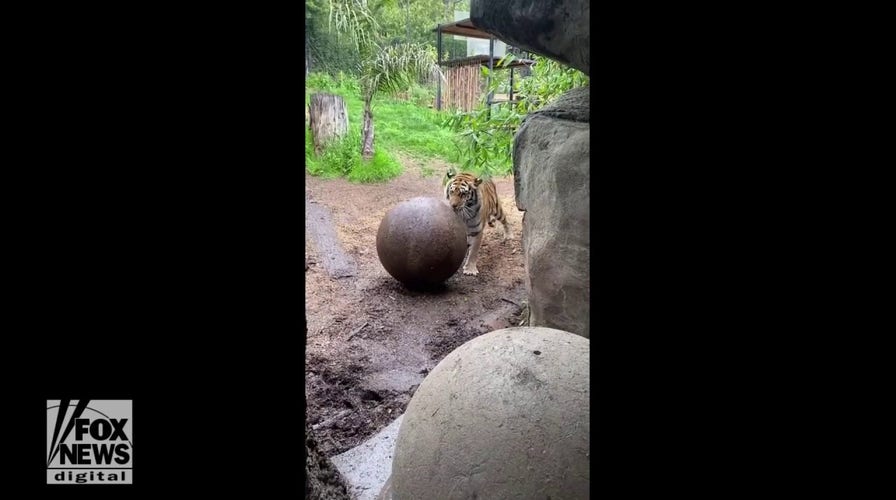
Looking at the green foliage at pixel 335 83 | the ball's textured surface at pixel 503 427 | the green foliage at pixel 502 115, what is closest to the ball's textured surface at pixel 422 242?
the green foliage at pixel 502 115

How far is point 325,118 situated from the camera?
12.8 metres

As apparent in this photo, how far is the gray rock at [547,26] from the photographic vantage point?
3.60 meters

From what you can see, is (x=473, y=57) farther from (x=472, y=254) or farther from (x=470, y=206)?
(x=472, y=254)

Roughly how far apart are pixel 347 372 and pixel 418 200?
2.45 metres

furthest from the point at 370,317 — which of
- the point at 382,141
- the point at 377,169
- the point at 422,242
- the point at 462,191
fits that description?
the point at 382,141

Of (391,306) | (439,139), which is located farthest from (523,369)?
(439,139)

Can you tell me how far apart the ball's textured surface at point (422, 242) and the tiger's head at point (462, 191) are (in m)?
1.41

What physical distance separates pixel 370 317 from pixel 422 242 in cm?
96

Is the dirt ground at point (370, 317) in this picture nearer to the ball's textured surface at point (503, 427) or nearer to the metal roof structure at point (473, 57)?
the ball's textured surface at point (503, 427)

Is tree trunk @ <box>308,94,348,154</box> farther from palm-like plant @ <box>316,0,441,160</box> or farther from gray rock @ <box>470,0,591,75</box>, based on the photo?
gray rock @ <box>470,0,591,75</box>

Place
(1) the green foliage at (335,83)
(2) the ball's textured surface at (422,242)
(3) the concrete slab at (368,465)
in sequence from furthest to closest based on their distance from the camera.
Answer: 1. (1) the green foliage at (335,83)
2. (2) the ball's textured surface at (422,242)
3. (3) the concrete slab at (368,465)
